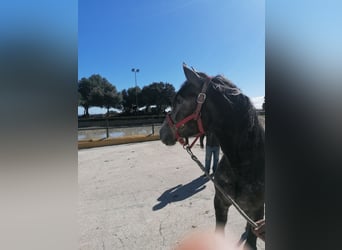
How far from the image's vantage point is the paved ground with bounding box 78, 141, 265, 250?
3375 millimetres

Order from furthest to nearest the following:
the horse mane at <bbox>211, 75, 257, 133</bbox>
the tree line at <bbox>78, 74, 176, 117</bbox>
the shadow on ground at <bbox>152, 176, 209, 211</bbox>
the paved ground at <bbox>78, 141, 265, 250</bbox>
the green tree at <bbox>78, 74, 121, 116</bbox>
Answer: the tree line at <bbox>78, 74, 176, 117</bbox> < the green tree at <bbox>78, 74, 121, 116</bbox> < the shadow on ground at <bbox>152, 176, 209, 211</bbox> < the paved ground at <bbox>78, 141, 265, 250</bbox> < the horse mane at <bbox>211, 75, 257, 133</bbox>

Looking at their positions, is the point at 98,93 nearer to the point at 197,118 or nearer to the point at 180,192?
the point at 180,192

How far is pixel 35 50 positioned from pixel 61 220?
0.42m

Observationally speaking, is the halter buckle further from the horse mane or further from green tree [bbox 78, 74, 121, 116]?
green tree [bbox 78, 74, 121, 116]

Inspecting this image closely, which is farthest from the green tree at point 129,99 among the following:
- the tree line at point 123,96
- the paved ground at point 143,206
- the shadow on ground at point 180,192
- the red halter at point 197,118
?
the red halter at point 197,118

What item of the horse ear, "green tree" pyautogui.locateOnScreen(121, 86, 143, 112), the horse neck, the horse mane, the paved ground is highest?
"green tree" pyautogui.locateOnScreen(121, 86, 143, 112)

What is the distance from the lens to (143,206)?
4520mm

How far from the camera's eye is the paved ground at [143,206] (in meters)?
3.38

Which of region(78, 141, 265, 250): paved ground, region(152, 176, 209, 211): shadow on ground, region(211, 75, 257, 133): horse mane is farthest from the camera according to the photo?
region(152, 176, 209, 211): shadow on ground

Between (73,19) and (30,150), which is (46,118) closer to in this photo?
(30,150)

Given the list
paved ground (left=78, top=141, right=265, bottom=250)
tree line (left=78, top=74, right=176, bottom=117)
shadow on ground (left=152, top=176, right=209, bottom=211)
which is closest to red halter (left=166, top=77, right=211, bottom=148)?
paved ground (left=78, top=141, right=265, bottom=250)

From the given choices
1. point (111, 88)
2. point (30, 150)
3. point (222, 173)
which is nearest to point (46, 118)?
point (30, 150)

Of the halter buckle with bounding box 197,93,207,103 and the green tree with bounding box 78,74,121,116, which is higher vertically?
the green tree with bounding box 78,74,121,116

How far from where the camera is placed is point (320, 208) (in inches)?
21.4
